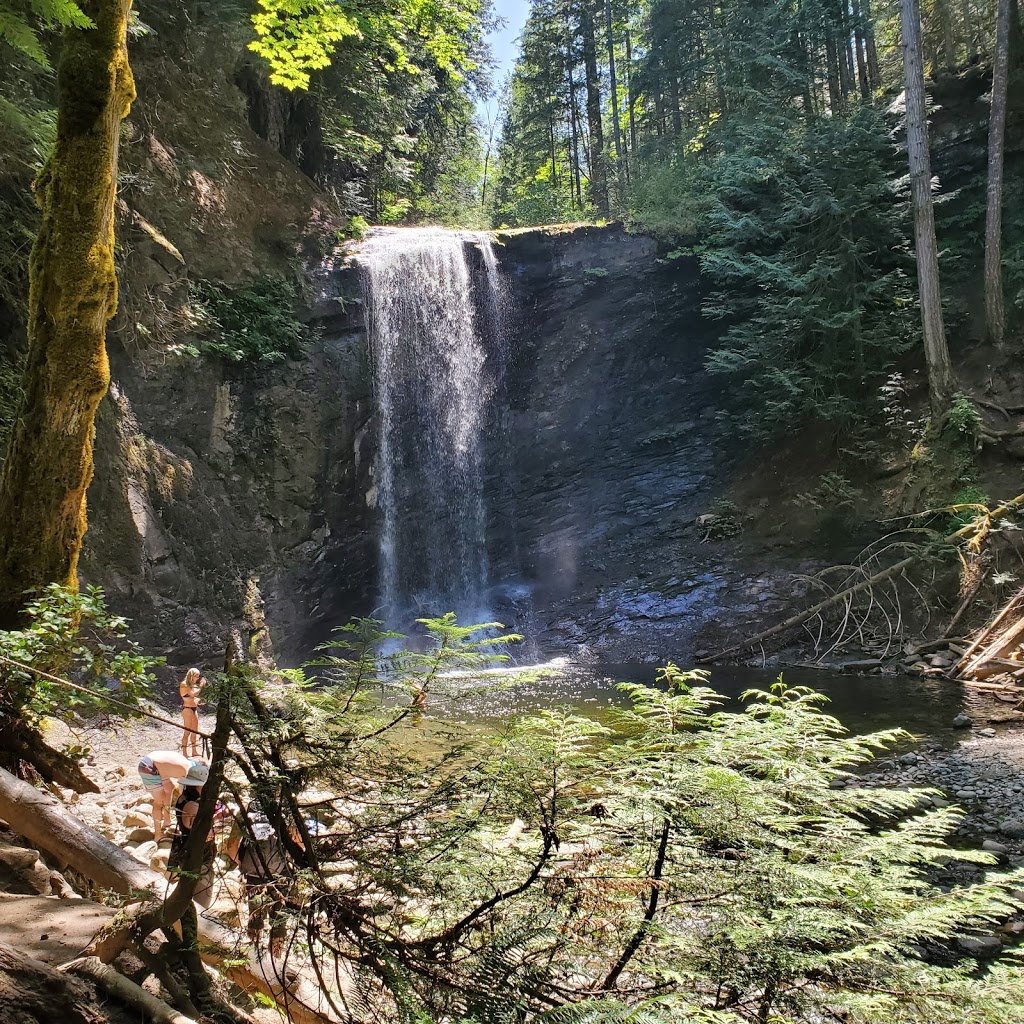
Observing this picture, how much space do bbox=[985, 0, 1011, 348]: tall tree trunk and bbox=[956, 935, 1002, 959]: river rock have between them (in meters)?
13.0

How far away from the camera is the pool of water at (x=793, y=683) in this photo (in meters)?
7.94

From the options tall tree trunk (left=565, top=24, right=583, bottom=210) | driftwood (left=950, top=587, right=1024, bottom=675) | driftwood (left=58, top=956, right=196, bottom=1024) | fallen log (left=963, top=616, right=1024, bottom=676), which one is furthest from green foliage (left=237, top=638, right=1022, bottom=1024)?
tall tree trunk (left=565, top=24, right=583, bottom=210)

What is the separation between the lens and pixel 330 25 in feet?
29.4

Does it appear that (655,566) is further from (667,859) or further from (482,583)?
(667,859)

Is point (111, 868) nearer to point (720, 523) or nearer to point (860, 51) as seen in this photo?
point (720, 523)

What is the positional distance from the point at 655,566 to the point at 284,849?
45.2 feet

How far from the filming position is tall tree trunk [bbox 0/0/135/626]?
456 centimetres

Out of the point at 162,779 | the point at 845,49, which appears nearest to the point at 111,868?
the point at 162,779

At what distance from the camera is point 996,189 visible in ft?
43.2

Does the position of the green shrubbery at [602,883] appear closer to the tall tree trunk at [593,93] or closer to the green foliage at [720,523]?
the green foliage at [720,523]

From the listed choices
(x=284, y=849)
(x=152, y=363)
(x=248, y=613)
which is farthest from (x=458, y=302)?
(x=284, y=849)

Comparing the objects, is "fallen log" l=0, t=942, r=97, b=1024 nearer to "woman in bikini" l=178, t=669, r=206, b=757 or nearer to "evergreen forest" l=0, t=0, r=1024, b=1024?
"evergreen forest" l=0, t=0, r=1024, b=1024

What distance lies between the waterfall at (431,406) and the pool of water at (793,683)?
4.48 metres

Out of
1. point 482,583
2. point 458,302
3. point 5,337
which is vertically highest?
point 458,302
